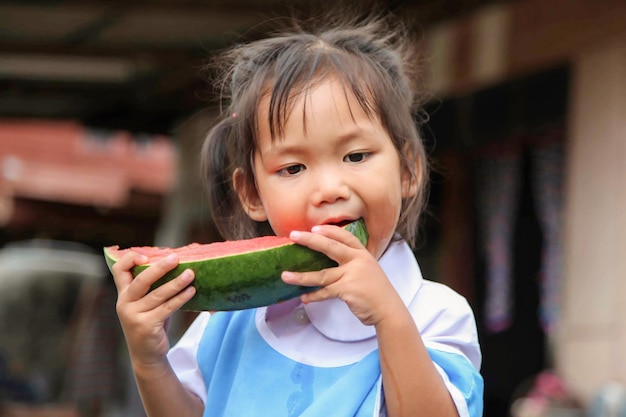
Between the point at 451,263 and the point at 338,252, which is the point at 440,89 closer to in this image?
the point at 451,263

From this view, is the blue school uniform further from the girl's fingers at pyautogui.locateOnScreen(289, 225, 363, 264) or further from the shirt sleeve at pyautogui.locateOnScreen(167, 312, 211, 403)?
the girl's fingers at pyautogui.locateOnScreen(289, 225, 363, 264)

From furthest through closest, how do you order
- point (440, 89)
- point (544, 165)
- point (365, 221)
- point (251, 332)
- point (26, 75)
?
1. point (26, 75)
2. point (440, 89)
3. point (544, 165)
4. point (251, 332)
5. point (365, 221)

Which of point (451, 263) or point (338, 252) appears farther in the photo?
point (451, 263)

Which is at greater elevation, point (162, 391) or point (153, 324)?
point (153, 324)

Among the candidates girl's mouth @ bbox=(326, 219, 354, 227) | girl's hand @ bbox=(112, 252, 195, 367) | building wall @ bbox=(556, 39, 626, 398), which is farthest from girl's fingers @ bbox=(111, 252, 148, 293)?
building wall @ bbox=(556, 39, 626, 398)

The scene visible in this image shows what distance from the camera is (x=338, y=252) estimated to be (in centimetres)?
175

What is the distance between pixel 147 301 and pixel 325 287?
14.2 inches

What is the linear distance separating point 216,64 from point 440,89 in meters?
4.20

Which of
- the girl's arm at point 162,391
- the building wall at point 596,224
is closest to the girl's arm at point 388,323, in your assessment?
the girl's arm at point 162,391

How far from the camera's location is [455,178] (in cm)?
713

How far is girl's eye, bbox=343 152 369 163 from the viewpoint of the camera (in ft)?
6.25

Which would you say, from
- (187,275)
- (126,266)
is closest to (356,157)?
(187,275)

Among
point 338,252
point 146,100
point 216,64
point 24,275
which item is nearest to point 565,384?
point 216,64

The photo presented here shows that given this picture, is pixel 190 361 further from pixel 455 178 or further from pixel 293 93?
pixel 455 178
